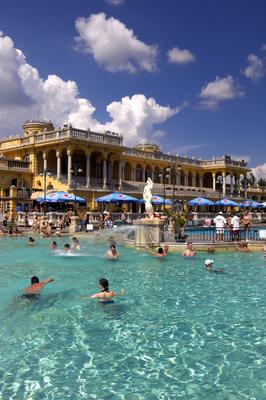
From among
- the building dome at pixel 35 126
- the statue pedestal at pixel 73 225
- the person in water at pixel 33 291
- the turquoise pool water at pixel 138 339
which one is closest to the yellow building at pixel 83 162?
the building dome at pixel 35 126

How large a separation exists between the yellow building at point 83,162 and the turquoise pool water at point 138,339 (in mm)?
23078

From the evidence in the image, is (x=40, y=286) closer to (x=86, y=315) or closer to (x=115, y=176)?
(x=86, y=315)

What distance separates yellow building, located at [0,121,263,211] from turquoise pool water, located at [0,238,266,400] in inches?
909

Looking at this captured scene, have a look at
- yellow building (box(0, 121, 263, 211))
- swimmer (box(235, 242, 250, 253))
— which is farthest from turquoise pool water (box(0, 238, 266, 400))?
yellow building (box(0, 121, 263, 211))

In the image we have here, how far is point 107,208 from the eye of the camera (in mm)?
44688

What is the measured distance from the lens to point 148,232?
69.4ft

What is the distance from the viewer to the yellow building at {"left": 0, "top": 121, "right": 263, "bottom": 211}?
141 ft

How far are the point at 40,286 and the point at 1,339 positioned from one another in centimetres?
332

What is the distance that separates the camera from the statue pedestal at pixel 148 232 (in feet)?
68.9

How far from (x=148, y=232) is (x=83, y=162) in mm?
30965

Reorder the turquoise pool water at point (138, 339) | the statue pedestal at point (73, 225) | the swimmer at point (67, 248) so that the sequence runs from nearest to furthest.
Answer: the turquoise pool water at point (138, 339) < the swimmer at point (67, 248) < the statue pedestal at point (73, 225)

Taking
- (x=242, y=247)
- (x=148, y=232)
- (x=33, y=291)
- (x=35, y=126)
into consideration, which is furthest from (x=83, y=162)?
(x=33, y=291)

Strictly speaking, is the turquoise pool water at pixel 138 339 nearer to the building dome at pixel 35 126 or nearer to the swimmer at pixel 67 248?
the swimmer at pixel 67 248

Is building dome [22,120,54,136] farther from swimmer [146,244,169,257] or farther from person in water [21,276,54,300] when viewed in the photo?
person in water [21,276,54,300]
